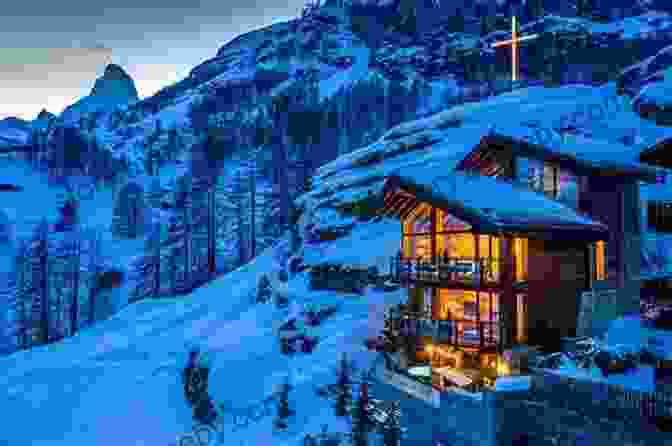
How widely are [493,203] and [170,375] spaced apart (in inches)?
910

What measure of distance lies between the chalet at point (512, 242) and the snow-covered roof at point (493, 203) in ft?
0.16

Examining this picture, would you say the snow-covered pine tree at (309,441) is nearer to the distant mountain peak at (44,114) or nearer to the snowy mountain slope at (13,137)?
the snowy mountain slope at (13,137)

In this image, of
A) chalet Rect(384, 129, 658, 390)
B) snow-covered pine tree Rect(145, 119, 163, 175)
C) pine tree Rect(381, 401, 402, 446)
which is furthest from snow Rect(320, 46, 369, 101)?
pine tree Rect(381, 401, 402, 446)

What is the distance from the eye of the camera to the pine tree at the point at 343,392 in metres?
21.6

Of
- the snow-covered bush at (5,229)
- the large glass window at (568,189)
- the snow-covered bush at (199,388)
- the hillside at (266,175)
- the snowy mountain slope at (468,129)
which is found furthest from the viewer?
the snow-covered bush at (5,229)

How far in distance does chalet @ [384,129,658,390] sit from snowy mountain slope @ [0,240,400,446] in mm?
5871

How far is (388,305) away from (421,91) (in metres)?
64.2

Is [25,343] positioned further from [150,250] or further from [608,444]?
[608,444]

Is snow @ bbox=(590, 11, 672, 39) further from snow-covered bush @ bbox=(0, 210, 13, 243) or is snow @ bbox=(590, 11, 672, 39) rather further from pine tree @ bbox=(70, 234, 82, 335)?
snow-covered bush @ bbox=(0, 210, 13, 243)

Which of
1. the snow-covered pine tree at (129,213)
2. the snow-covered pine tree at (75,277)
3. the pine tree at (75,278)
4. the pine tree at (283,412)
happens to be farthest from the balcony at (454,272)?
the snow-covered pine tree at (129,213)

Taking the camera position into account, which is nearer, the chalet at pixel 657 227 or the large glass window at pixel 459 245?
the large glass window at pixel 459 245

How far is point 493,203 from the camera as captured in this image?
790 inches

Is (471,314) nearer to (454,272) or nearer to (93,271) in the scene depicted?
(454,272)

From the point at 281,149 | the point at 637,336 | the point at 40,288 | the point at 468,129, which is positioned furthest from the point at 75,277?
the point at 637,336
